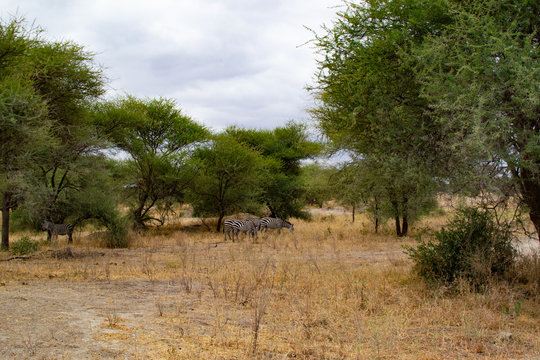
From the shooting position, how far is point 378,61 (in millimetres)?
9078

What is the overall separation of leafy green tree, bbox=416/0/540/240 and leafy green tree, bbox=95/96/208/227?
18.6 meters

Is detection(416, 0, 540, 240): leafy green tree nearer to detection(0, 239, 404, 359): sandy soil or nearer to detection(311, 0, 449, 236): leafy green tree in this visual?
detection(311, 0, 449, 236): leafy green tree

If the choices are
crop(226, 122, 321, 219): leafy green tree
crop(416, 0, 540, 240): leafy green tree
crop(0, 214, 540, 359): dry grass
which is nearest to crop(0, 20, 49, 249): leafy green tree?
crop(0, 214, 540, 359): dry grass

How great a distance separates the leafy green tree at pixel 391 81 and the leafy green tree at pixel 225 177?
57.7 ft

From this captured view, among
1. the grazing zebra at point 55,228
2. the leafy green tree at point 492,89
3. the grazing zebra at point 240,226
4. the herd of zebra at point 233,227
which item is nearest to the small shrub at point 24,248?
the grazing zebra at point 55,228

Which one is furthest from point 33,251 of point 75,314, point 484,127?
point 484,127

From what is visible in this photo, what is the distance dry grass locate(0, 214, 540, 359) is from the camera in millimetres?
5188

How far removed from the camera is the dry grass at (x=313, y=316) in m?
5.19

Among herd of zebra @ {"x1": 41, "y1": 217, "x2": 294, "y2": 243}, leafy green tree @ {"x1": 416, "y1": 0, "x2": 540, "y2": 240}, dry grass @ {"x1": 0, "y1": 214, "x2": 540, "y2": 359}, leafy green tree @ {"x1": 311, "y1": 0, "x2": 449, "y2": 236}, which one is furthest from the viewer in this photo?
herd of zebra @ {"x1": 41, "y1": 217, "x2": 294, "y2": 243}

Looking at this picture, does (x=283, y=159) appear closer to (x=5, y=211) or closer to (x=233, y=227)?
(x=233, y=227)

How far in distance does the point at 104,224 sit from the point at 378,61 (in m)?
14.3

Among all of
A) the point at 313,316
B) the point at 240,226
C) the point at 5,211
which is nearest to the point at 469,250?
the point at 313,316

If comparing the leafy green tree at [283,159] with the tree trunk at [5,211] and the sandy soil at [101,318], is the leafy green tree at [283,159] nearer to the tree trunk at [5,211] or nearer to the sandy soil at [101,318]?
the tree trunk at [5,211]

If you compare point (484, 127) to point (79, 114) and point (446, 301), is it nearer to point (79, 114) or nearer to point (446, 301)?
point (446, 301)
